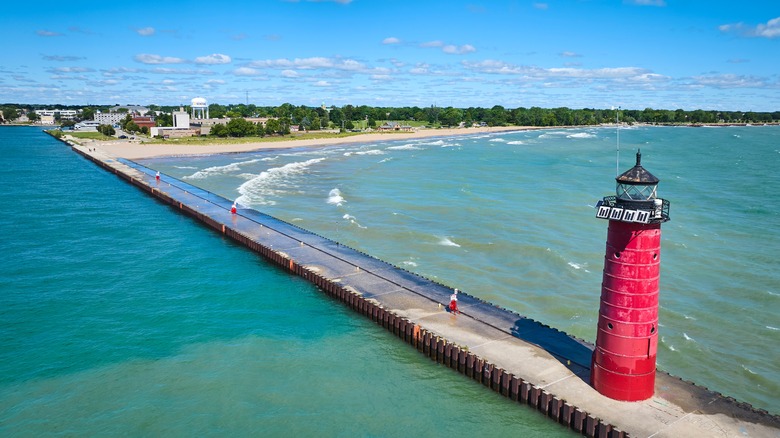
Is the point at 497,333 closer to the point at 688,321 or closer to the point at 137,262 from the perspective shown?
the point at 688,321

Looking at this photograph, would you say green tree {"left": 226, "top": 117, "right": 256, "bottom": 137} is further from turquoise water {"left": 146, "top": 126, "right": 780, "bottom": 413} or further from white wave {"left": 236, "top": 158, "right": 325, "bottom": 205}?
white wave {"left": 236, "top": 158, "right": 325, "bottom": 205}

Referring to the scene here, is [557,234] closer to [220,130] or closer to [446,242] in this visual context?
[446,242]

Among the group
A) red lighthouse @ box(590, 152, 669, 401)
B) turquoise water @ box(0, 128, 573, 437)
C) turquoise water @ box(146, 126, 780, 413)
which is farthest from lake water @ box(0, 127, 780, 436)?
red lighthouse @ box(590, 152, 669, 401)

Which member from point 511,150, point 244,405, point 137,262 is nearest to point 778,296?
point 244,405

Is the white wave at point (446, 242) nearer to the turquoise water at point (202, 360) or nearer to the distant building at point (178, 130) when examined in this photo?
the turquoise water at point (202, 360)

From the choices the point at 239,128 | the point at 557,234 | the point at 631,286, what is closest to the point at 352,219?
the point at 557,234

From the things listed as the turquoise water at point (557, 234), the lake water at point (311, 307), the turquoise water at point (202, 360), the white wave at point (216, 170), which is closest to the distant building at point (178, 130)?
the turquoise water at point (557, 234)
